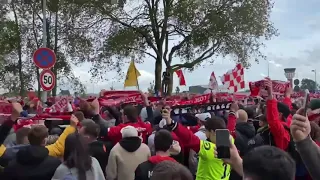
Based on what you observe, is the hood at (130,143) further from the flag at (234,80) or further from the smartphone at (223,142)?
the flag at (234,80)

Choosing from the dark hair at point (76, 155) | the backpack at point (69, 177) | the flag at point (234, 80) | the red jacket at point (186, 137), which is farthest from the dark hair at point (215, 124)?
the flag at point (234, 80)

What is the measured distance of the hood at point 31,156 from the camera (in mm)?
5332

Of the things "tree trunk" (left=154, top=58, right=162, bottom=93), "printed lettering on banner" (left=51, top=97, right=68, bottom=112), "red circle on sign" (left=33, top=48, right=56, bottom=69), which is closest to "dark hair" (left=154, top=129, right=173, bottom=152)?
"printed lettering on banner" (left=51, top=97, right=68, bottom=112)

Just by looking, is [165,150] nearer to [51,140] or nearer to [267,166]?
[51,140]

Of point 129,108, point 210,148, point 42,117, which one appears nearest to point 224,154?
point 210,148

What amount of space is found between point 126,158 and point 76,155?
6.15 ft

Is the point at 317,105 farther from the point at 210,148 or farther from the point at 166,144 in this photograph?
the point at 166,144

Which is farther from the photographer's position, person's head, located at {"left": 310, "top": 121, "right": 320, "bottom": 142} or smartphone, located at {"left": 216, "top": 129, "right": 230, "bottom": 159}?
person's head, located at {"left": 310, "top": 121, "right": 320, "bottom": 142}

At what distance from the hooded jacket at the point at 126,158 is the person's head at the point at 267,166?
395cm

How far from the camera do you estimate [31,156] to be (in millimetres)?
5316

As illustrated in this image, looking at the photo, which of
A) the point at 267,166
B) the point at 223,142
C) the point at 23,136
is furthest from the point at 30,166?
the point at 267,166

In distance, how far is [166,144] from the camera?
5.89m

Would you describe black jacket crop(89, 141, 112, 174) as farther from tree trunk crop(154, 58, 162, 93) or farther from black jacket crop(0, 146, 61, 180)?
tree trunk crop(154, 58, 162, 93)

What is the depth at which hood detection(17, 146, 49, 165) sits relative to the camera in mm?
5332
